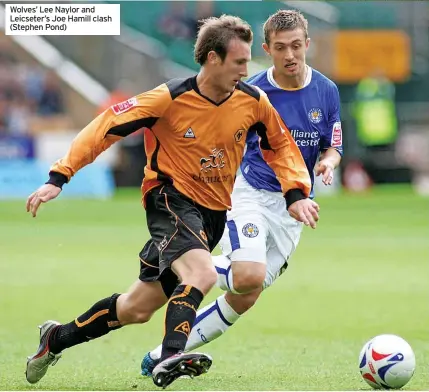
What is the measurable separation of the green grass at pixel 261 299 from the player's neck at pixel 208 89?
1.73 metres

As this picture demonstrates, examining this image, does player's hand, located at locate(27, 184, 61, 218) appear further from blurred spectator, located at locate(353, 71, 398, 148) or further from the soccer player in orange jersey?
blurred spectator, located at locate(353, 71, 398, 148)

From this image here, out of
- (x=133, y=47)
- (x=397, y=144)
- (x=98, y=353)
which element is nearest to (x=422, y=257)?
(x=98, y=353)

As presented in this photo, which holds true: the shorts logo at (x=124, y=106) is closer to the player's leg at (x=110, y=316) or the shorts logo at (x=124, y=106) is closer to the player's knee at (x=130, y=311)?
the player's leg at (x=110, y=316)

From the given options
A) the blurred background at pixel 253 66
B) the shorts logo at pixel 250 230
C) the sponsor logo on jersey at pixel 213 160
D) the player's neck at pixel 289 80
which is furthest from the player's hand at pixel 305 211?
the blurred background at pixel 253 66

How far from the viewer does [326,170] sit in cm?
781

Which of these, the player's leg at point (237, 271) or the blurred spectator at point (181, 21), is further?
the blurred spectator at point (181, 21)

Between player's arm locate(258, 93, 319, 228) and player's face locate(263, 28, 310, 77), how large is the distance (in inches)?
30.6

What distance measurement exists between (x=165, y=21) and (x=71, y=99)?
3.05 m

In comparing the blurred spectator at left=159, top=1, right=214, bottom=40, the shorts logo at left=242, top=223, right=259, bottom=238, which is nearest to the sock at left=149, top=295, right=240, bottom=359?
the shorts logo at left=242, top=223, right=259, bottom=238

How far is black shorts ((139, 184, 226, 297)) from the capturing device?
6824mm

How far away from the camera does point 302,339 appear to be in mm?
9539

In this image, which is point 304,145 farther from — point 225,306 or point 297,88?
point 225,306

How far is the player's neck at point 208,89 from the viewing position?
23.2ft

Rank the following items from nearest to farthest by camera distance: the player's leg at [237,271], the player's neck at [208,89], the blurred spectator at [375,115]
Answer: the player's neck at [208,89] → the player's leg at [237,271] → the blurred spectator at [375,115]
